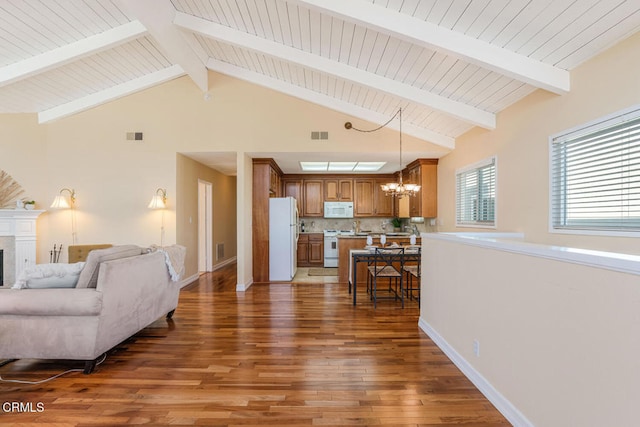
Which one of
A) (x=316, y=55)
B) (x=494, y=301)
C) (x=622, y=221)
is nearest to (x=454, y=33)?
(x=316, y=55)

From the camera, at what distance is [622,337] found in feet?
3.81

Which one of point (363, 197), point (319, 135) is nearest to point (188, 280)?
point (319, 135)

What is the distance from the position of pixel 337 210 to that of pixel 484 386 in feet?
17.9

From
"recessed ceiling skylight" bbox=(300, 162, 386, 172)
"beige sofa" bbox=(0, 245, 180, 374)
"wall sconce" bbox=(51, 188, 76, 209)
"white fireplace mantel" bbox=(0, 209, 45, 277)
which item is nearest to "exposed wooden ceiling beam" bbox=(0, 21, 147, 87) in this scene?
"wall sconce" bbox=(51, 188, 76, 209)

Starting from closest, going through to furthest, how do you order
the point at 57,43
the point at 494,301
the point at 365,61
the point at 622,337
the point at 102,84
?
1. the point at 622,337
2. the point at 494,301
3. the point at 365,61
4. the point at 57,43
5. the point at 102,84

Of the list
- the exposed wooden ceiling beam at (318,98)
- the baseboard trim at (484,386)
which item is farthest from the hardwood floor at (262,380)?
the exposed wooden ceiling beam at (318,98)

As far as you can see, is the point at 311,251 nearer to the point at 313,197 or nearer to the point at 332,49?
the point at 313,197

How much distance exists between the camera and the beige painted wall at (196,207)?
5.10 m

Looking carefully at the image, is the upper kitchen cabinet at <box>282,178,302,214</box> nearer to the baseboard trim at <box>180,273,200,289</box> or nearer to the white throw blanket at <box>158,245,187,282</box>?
the baseboard trim at <box>180,273,200,289</box>

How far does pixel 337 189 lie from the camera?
7387mm

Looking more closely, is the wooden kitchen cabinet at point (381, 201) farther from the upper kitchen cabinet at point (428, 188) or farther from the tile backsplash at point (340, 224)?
the upper kitchen cabinet at point (428, 188)

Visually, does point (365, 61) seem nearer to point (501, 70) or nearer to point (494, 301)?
point (501, 70)

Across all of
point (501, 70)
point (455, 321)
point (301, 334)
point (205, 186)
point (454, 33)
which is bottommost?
point (301, 334)

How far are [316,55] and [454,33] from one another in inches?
63.8
